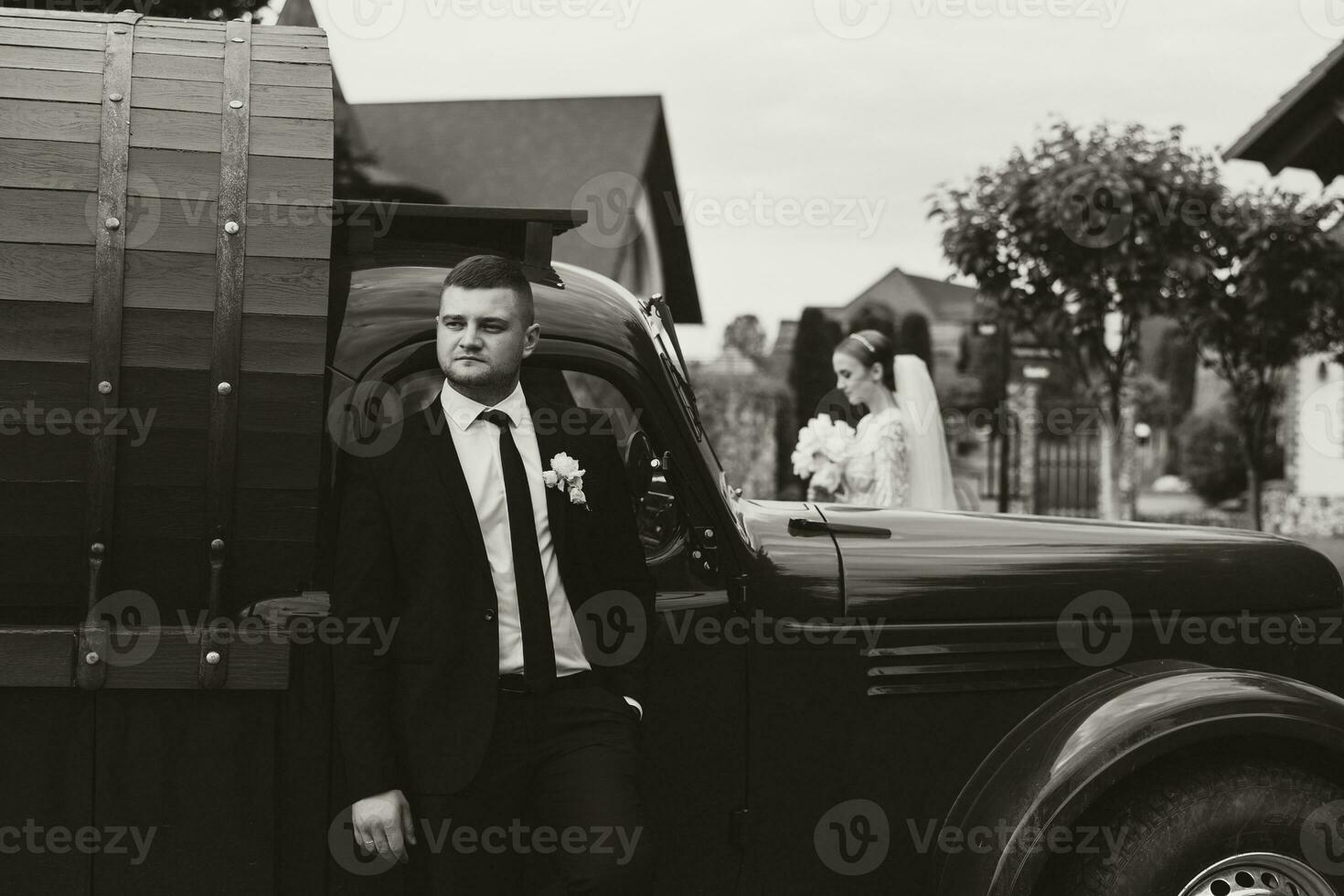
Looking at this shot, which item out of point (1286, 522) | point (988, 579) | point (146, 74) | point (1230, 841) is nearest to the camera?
point (146, 74)

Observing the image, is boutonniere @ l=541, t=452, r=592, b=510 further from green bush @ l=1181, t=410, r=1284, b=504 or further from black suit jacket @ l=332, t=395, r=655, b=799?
green bush @ l=1181, t=410, r=1284, b=504

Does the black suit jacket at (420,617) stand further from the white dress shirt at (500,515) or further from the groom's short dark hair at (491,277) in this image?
the groom's short dark hair at (491,277)

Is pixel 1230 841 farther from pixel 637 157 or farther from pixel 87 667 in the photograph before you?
pixel 637 157

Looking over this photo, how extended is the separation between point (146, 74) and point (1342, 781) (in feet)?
10.9

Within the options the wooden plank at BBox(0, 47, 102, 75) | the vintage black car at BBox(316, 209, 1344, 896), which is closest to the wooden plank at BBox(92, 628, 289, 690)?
the vintage black car at BBox(316, 209, 1344, 896)

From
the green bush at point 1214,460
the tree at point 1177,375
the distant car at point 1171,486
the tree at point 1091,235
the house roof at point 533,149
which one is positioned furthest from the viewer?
the tree at point 1177,375

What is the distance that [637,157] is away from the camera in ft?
73.5

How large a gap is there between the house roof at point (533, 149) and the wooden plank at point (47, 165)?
1676cm

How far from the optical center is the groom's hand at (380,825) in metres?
2.53

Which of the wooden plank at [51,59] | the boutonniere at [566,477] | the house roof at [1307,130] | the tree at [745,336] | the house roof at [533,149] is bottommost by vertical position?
the boutonniere at [566,477]

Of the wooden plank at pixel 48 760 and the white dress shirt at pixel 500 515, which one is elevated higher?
the white dress shirt at pixel 500 515

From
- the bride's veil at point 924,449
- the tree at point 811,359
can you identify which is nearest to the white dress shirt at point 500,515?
the bride's veil at point 924,449

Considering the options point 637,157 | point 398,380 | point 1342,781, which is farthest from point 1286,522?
point 398,380

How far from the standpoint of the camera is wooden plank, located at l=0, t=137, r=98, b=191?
2689 mm
